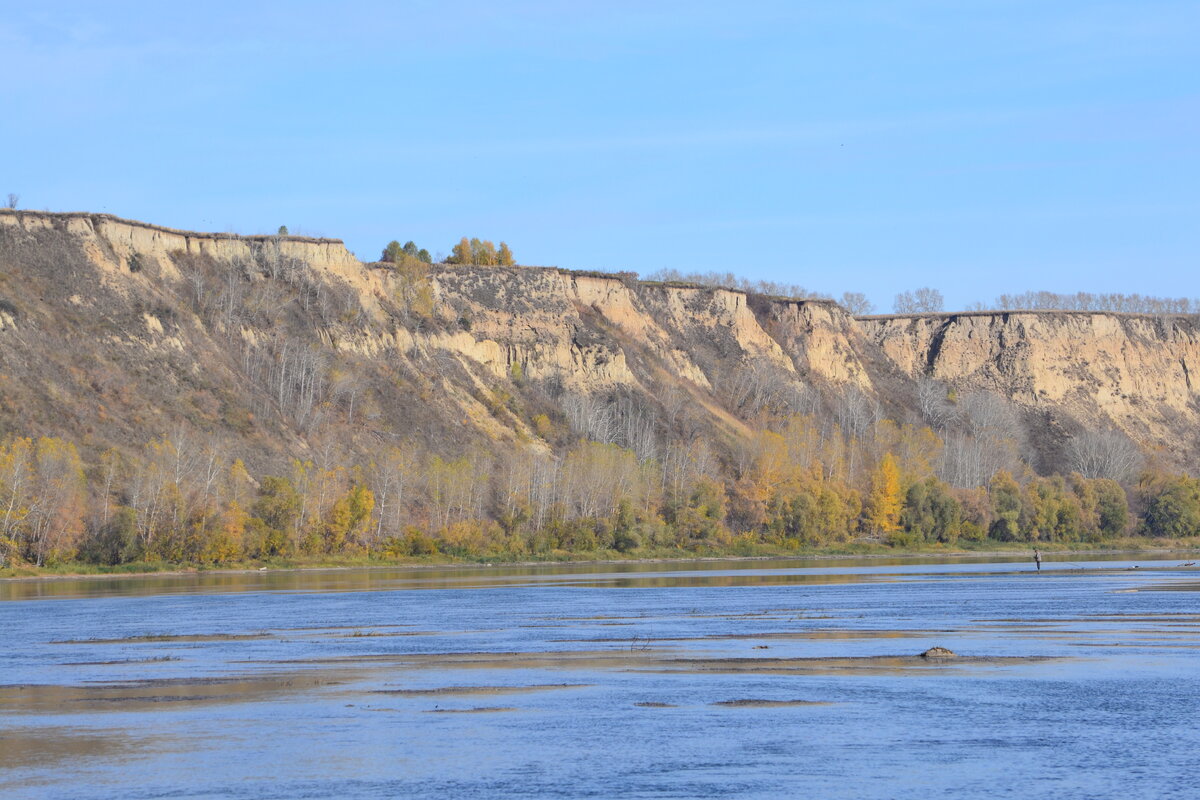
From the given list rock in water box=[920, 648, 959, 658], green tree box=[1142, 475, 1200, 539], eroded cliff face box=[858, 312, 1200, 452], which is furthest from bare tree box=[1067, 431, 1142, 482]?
rock in water box=[920, 648, 959, 658]

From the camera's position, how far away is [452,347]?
116938 mm

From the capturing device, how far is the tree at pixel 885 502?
10825 centimetres

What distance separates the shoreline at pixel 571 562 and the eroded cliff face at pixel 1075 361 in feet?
132

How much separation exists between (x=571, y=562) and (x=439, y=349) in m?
28.6

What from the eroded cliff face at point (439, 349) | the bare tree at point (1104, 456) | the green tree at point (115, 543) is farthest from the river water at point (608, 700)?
the bare tree at point (1104, 456)

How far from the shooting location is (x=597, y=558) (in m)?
93.4

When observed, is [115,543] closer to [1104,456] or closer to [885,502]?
[885,502]

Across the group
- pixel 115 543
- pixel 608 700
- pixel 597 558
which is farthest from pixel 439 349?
Answer: pixel 608 700

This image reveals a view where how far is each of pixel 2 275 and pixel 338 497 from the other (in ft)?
89.5

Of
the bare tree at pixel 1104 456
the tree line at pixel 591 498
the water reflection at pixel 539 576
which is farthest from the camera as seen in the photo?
the bare tree at pixel 1104 456

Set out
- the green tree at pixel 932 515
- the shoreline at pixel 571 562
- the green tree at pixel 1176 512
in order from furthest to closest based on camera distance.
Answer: the green tree at pixel 1176 512, the green tree at pixel 932 515, the shoreline at pixel 571 562

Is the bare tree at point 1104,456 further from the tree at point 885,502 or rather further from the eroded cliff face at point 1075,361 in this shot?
the tree at point 885,502

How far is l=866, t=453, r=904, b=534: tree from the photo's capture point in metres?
108

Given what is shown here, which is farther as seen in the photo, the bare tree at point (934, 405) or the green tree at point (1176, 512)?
the bare tree at point (934, 405)
